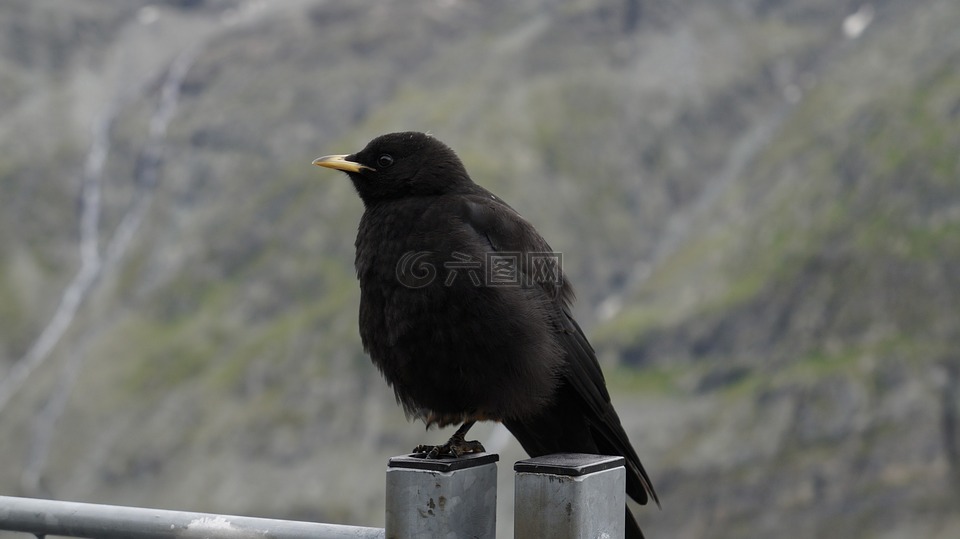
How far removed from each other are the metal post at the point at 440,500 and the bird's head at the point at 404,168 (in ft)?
10.1

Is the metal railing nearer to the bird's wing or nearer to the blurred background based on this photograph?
the bird's wing

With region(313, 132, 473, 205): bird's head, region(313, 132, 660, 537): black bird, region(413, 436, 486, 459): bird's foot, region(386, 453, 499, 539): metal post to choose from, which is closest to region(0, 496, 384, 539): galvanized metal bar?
region(386, 453, 499, 539): metal post

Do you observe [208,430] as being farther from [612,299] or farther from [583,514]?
[583,514]

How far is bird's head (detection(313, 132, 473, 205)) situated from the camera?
802 centimetres

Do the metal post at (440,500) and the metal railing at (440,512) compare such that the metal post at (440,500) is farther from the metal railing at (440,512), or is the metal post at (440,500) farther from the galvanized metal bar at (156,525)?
the galvanized metal bar at (156,525)

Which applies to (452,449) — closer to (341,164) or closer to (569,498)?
(569,498)

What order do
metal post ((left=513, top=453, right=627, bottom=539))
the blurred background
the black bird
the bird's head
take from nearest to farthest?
metal post ((left=513, top=453, right=627, bottom=539)) → the black bird → the bird's head → the blurred background

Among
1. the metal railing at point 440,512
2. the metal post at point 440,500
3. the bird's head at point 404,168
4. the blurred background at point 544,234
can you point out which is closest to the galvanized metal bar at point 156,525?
the metal railing at point 440,512

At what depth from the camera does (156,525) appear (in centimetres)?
521

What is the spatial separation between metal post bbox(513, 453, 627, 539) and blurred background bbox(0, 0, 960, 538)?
94.5m

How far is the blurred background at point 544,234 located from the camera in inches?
4377

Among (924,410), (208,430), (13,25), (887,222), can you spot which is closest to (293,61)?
(13,25)

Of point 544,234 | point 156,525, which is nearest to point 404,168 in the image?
point 156,525

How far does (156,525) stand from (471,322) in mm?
2555
